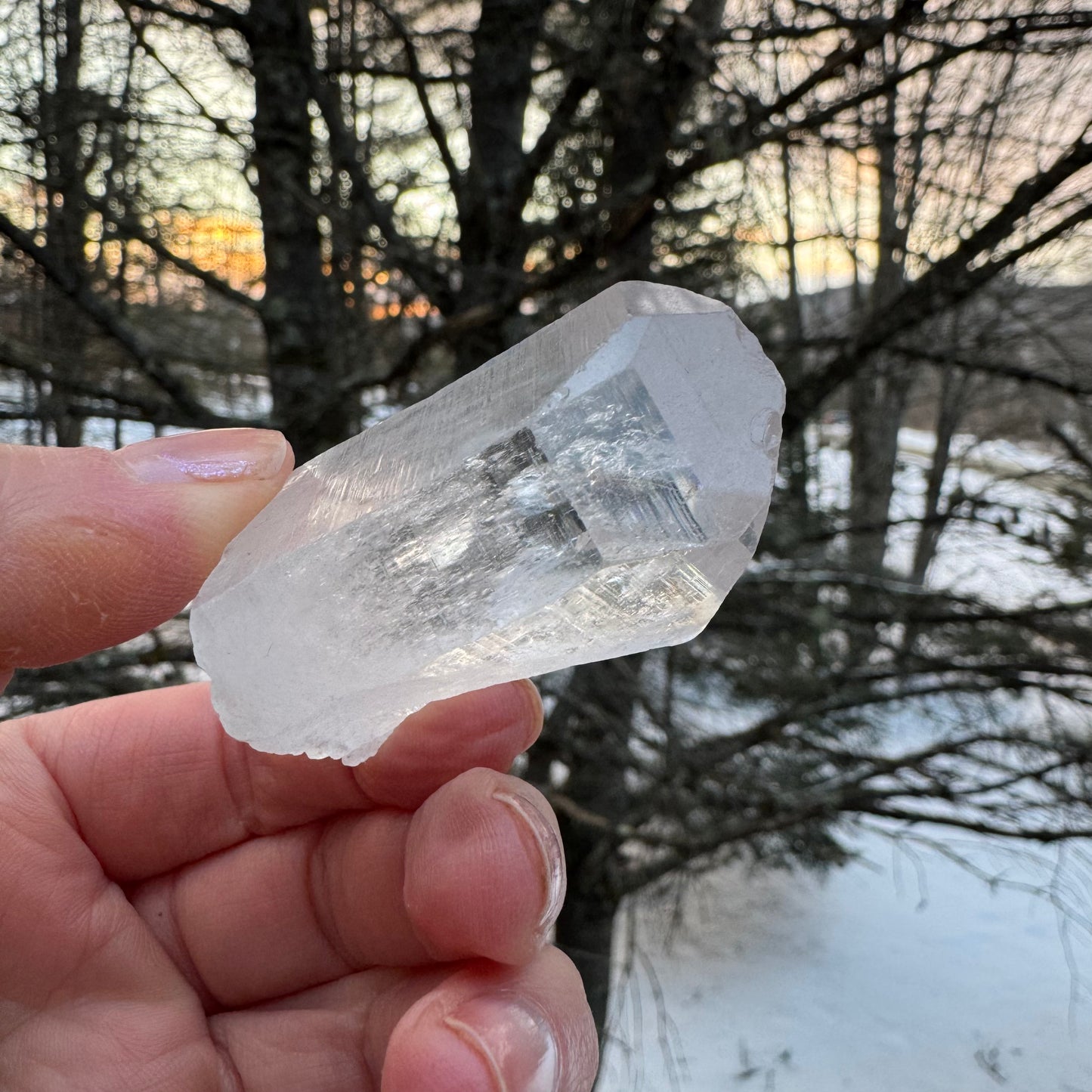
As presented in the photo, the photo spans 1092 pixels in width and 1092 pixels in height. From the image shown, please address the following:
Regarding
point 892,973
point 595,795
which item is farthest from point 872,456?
point 595,795

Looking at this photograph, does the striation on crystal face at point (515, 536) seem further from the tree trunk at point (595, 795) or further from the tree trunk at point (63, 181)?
the tree trunk at point (595, 795)

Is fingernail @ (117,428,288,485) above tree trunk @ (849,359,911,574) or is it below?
above

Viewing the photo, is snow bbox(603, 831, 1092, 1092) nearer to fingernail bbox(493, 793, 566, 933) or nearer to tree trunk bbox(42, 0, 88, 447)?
fingernail bbox(493, 793, 566, 933)

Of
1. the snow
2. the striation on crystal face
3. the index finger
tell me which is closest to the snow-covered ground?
the snow

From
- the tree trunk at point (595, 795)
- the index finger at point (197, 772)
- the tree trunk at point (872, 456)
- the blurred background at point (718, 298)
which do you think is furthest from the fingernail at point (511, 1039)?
the tree trunk at point (872, 456)

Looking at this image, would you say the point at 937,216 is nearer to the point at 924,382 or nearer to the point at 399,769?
the point at 924,382

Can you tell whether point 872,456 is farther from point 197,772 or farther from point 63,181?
point 197,772

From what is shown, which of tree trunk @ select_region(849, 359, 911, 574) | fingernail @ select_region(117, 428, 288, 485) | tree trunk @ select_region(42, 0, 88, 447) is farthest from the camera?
tree trunk @ select_region(849, 359, 911, 574)
